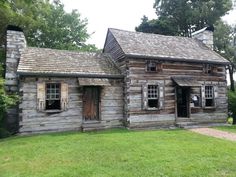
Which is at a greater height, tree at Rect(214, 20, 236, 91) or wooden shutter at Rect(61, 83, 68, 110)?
tree at Rect(214, 20, 236, 91)

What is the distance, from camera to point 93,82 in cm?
1356

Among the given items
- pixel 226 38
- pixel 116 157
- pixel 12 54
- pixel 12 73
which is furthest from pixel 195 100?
pixel 226 38

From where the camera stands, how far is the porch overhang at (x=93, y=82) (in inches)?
523

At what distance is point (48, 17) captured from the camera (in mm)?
30969

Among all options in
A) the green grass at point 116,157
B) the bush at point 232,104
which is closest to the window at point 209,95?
the bush at point 232,104

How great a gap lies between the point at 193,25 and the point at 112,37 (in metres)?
21.1

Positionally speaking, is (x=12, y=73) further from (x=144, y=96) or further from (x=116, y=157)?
(x=116, y=157)

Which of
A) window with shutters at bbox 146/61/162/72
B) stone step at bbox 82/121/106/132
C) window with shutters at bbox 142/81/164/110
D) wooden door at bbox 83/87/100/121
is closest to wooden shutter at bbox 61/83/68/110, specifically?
wooden door at bbox 83/87/100/121

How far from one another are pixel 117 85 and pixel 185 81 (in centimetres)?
466

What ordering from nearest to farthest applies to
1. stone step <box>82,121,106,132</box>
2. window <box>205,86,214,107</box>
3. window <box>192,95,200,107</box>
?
1. stone step <box>82,121,106,132</box>
2. window <box>192,95,200,107</box>
3. window <box>205,86,214,107</box>

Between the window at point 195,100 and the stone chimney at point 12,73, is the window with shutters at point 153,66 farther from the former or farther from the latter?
the stone chimney at point 12,73

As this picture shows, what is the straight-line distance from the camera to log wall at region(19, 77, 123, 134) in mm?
12500

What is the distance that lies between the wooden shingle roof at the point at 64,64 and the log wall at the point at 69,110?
0.47 m

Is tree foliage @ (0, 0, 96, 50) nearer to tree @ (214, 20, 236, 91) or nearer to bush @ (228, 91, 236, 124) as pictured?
tree @ (214, 20, 236, 91)
